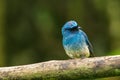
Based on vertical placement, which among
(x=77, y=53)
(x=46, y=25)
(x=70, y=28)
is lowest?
(x=46, y=25)

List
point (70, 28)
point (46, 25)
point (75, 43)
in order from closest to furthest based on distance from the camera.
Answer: point (70, 28), point (75, 43), point (46, 25)

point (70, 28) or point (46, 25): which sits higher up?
point (70, 28)

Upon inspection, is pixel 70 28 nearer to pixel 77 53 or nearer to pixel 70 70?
pixel 77 53

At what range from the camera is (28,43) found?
13594 mm

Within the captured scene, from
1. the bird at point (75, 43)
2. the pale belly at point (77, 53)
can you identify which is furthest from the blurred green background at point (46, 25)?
the pale belly at point (77, 53)

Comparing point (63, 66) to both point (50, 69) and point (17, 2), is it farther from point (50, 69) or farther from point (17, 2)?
point (17, 2)

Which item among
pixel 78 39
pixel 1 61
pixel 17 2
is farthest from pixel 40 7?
pixel 78 39

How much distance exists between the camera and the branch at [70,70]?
21.6ft

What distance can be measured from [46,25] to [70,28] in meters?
5.52

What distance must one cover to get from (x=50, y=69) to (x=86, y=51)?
3.72 feet

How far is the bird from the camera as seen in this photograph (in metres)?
7.70

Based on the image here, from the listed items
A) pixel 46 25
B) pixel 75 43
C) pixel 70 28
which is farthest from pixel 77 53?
pixel 46 25

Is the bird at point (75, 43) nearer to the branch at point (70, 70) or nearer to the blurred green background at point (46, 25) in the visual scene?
the branch at point (70, 70)

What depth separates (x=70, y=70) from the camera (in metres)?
6.70
